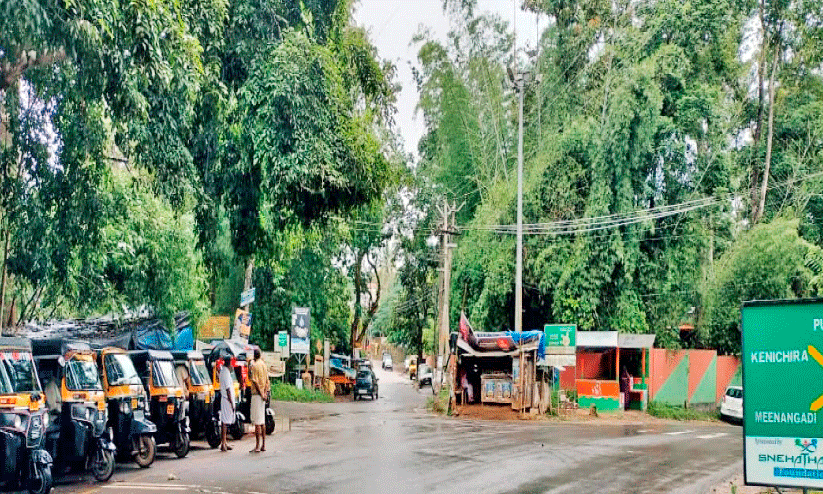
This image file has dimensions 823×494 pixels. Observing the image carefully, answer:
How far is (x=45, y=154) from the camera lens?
43.8 ft

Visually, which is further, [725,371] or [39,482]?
[725,371]

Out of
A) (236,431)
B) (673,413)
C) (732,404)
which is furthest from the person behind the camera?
(673,413)

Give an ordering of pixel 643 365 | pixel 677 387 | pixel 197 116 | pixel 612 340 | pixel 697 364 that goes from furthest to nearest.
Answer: pixel 697 364 → pixel 677 387 → pixel 643 365 → pixel 612 340 → pixel 197 116

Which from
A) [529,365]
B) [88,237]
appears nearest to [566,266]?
[529,365]

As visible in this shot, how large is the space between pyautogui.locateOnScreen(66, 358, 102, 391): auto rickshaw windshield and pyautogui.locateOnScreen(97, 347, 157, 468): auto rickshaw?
1.99 feet

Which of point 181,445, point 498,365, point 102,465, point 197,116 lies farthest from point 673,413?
point 197,116

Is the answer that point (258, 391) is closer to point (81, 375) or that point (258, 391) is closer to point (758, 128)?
point (81, 375)

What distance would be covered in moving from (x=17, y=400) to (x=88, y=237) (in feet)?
13.8

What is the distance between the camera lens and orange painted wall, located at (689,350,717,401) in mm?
36625

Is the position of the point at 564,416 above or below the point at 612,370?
→ below

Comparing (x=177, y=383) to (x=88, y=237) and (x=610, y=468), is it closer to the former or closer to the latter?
(x=88, y=237)

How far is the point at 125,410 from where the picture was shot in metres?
14.9

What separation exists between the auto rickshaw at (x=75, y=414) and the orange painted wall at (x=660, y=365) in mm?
25308

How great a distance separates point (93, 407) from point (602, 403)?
924 inches
